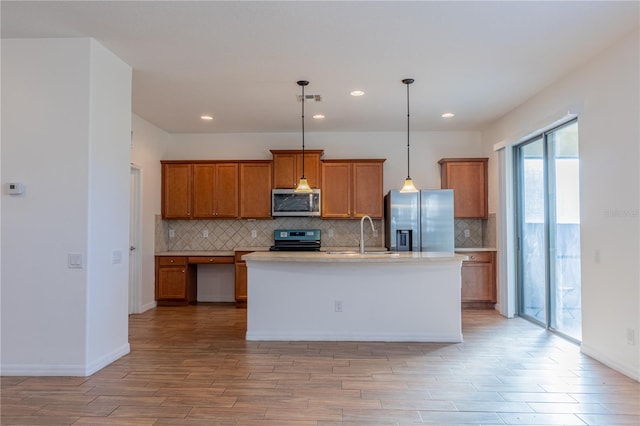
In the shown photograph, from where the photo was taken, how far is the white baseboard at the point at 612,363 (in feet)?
10.0

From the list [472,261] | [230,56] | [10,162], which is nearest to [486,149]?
[472,261]

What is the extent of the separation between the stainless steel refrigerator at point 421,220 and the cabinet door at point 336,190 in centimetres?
74

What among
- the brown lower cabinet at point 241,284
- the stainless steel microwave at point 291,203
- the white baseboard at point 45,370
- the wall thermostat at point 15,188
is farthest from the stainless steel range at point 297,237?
the wall thermostat at point 15,188

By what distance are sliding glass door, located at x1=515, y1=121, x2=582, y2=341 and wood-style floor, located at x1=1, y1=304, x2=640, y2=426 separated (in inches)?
18.9

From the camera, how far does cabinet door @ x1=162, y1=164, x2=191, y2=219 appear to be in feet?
20.3

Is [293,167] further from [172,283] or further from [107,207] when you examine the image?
[107,207]

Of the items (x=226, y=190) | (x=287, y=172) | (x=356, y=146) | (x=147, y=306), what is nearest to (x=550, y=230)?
(x=356, y=146)

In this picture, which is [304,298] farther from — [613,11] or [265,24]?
[613,11]

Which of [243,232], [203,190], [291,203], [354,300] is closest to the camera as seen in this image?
[354,300]

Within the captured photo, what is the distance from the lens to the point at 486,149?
6.23 meters

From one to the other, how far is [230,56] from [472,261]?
434 cm

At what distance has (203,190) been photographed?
618 centimetres

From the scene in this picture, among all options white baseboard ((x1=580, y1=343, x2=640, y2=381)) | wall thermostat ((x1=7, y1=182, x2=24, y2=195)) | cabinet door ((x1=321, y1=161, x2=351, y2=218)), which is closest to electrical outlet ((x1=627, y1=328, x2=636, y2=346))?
white baseboard ((x1=580, y1=343, x2=640, y2=381))

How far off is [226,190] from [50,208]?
306 centimetres
